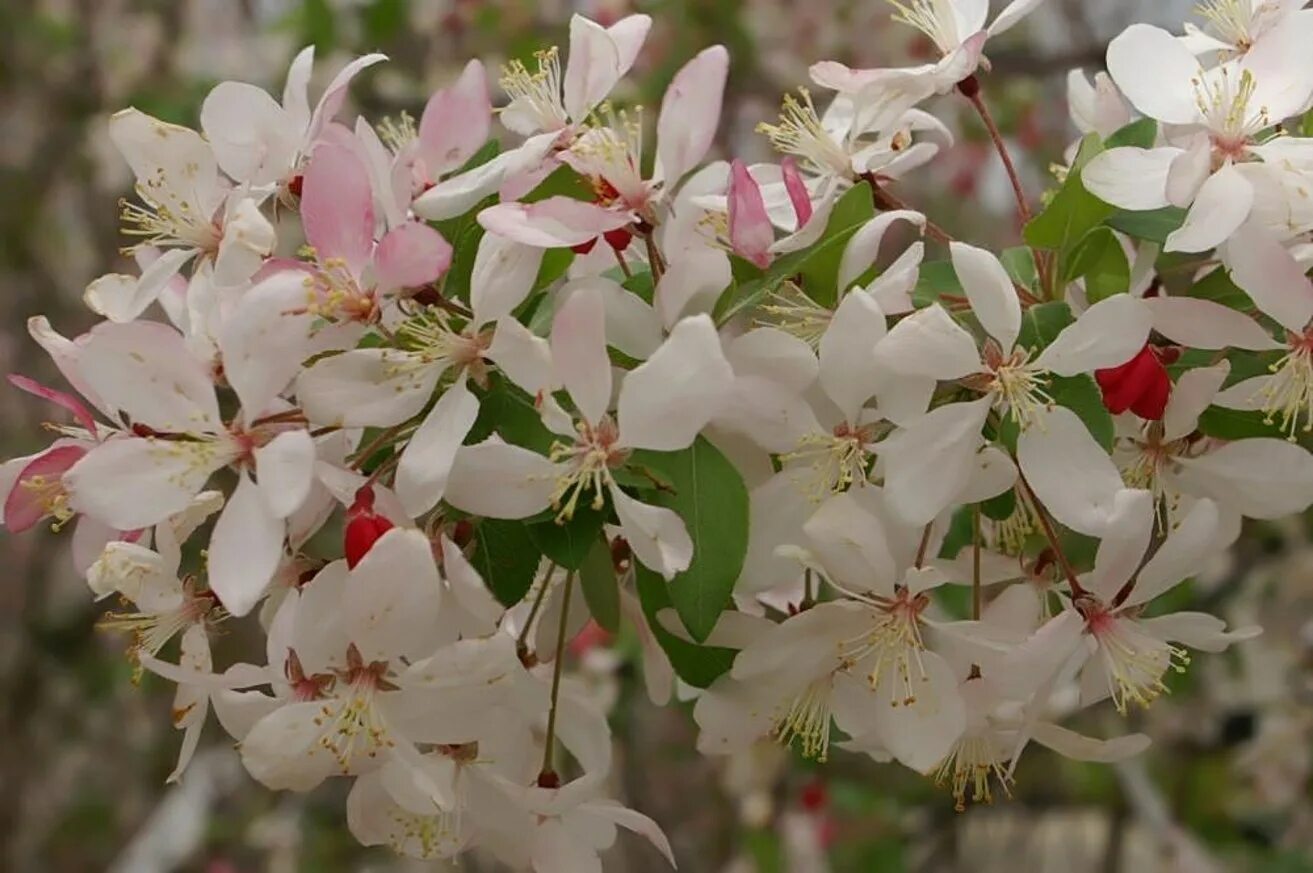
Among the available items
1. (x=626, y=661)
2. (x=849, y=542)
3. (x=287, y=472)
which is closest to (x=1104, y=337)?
(x=849, y=542)

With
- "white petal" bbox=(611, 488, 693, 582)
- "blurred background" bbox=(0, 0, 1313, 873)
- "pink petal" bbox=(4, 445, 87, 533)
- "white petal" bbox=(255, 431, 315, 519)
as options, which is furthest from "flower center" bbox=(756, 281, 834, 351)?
"blurred background" bbox=(0, 0, 1313, 873)

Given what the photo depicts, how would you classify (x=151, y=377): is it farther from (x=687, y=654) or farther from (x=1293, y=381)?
(x=1293, y=381)

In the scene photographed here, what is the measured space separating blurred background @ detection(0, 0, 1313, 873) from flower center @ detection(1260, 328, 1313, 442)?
3.52 ft

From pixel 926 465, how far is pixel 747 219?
131mm

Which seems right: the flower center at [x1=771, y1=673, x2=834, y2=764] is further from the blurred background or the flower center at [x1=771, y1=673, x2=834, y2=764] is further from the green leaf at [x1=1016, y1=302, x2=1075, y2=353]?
the blurred background

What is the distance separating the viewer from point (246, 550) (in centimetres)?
57

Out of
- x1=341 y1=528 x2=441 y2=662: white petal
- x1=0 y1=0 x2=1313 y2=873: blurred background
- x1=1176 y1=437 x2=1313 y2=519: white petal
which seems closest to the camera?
x1=341 y1=528 x2=441 y2=662: white petal

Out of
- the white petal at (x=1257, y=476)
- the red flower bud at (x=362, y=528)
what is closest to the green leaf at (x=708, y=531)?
the red flower bud at (x=362, y=528)

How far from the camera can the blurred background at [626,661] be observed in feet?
6.30

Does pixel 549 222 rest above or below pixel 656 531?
above

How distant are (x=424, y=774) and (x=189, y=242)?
0.30 m

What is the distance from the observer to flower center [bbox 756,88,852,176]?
0.71 metres

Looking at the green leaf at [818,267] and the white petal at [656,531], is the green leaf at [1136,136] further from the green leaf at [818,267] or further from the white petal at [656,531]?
the white petal at [656,531]

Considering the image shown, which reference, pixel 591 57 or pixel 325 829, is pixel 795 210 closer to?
pixel 591 57
